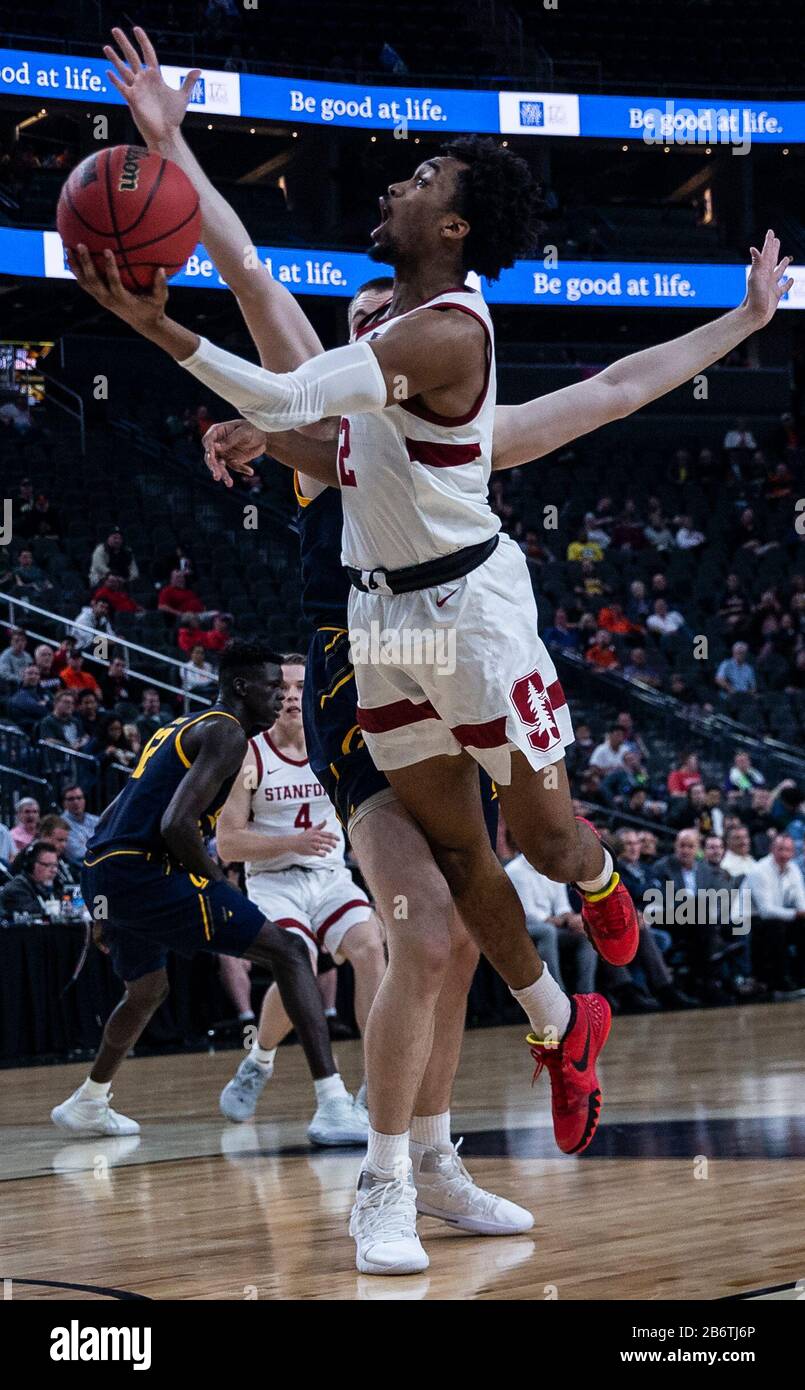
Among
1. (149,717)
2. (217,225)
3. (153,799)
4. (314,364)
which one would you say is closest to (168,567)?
(149,717)

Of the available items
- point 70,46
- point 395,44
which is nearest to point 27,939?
point 70,46

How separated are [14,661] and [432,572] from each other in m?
10.5

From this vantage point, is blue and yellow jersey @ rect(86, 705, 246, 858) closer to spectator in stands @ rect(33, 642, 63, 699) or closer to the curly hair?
the curly hair

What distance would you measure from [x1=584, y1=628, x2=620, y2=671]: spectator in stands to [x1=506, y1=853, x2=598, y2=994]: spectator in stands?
18.3ft

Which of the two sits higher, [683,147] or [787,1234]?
[683,147]

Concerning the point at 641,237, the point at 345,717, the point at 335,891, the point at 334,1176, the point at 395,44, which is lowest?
the point at 334,1176

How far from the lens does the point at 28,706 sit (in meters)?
13.2

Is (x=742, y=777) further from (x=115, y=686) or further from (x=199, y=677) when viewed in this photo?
(x=115, y=686)

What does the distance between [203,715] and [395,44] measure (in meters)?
17.8

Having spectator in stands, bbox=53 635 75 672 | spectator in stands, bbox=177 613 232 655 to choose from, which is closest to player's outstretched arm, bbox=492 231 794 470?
spectator in stands, bbox=53 635 75 672

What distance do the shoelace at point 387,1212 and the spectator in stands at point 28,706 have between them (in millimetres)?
9812

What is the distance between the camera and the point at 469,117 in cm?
2097
